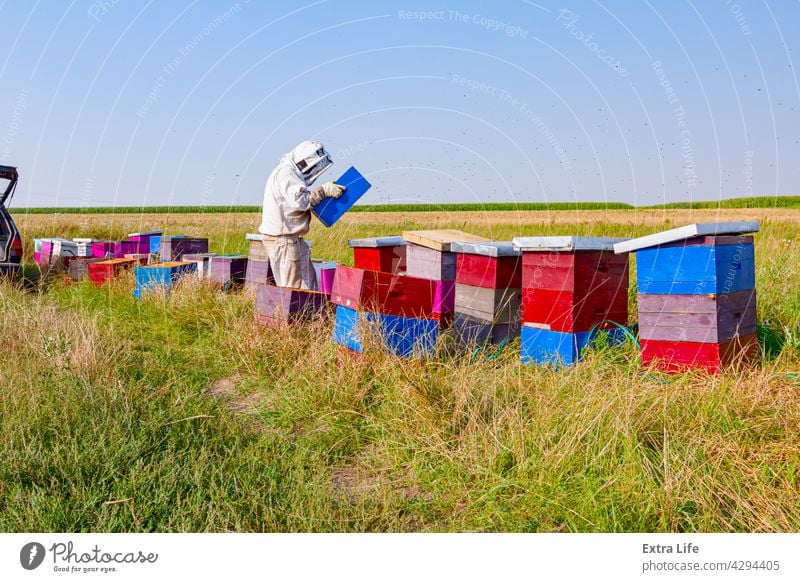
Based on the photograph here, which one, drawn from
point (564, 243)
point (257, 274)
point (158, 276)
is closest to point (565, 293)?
point (564, 243)

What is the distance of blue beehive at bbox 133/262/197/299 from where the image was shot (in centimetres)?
818

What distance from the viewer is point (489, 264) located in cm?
513

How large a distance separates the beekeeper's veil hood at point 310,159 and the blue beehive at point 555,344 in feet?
10.2

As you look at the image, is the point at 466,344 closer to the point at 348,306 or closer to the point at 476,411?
the point at 348,306

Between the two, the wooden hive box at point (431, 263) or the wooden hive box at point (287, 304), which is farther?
the wooden hive box at point (287, 304)

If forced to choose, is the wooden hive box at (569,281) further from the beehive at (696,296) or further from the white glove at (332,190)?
the white glove at (332,190)

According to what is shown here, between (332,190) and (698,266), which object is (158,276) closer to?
(332,190)

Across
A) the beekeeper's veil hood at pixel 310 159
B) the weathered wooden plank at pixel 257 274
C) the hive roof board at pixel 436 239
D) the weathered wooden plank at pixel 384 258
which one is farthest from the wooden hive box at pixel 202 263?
the hive roof board at pixel 436 239

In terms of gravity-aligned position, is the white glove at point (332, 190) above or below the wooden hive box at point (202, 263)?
above

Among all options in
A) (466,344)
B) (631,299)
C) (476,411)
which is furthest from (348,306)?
(631,299)

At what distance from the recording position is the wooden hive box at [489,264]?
5.07 metres

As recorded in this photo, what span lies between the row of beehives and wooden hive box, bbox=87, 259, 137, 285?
603 cm

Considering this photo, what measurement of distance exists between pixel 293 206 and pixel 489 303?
2.72m
